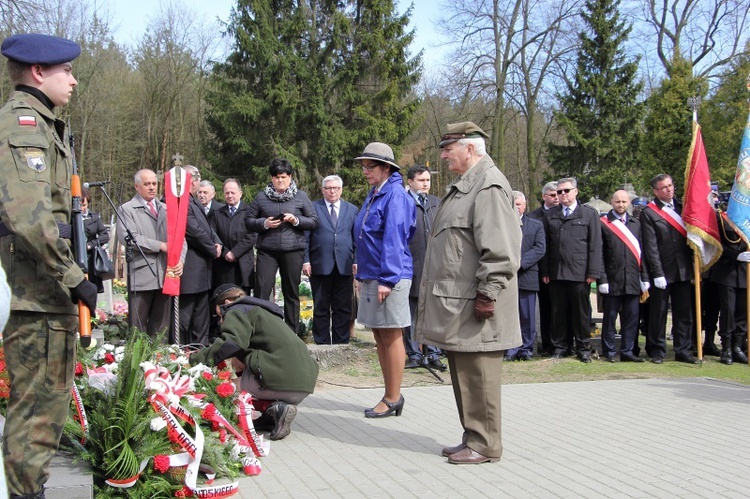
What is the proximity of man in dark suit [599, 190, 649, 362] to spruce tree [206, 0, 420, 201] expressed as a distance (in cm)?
2121

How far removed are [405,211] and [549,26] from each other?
34.9 m

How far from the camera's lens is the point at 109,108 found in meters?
33.4

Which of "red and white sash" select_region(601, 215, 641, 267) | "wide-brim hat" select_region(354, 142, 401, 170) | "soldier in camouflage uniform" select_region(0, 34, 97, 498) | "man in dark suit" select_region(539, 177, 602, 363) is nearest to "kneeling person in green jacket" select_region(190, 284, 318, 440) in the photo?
"wide-brim hat" select_region(354, 142, 401, 170)

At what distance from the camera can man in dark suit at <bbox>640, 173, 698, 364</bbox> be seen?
1001 cm

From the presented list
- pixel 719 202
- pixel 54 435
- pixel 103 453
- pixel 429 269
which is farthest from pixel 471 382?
pixel 719 202

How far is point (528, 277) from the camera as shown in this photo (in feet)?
32.4

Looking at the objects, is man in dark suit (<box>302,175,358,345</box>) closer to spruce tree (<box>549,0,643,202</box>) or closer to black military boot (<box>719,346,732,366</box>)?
black military boot (<box>719,346,732,366</box>)

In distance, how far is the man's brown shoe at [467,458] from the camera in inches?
205

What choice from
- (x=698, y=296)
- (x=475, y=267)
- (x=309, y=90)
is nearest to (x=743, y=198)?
(x=698, y=296)

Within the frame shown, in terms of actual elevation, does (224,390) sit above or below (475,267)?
below

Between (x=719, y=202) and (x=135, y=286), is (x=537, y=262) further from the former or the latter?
(x=135, y=286)

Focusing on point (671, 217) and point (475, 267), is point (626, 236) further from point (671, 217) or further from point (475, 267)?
point (475, 267)

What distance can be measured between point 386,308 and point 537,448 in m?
1.60

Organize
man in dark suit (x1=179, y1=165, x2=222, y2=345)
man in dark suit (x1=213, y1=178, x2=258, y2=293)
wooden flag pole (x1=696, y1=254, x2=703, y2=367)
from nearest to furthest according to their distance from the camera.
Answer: man in dark suit (x1=179, y1=165, x2=222, y2=345), man in dark suit (x1=213, y1=178, x2=258, y2=293), wooden flag pole (x1=696, y1=254, x2=703, y2=367)
